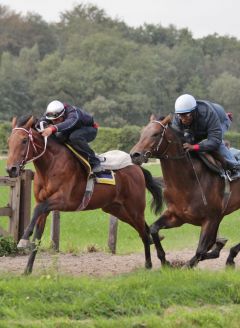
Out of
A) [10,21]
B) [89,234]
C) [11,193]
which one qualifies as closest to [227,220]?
[89,234]

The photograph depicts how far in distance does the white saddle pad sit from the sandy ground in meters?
1.54

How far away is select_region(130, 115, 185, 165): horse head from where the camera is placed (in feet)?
32.8

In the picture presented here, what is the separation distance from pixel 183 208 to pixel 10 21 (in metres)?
117

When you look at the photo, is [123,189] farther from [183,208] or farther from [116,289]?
[116,289]

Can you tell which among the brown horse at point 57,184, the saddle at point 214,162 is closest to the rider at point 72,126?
the brown horse at point 57,184

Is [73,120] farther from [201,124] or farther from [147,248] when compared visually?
[147,248]

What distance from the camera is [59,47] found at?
128 meters

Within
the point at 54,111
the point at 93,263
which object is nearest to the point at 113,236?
the point at 93,263

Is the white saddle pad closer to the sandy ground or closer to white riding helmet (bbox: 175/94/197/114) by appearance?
the sandy ground

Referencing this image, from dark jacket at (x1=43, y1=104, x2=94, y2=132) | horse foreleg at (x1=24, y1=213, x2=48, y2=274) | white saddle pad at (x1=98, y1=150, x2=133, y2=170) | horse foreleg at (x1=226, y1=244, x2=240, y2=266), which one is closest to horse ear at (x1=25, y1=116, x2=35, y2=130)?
dark jacket at (x1=43, y1=104, x2=94, y2=132)

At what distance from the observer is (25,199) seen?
14.0 metres

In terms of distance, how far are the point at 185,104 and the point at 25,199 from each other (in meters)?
4.56

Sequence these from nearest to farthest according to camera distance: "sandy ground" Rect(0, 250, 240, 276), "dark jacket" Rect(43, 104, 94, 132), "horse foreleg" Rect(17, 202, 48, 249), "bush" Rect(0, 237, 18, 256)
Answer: "horse foreleg" Rect(17, 202, 48, 249), "dark jacket" Rect(43, 104, 94, 132), "sandy ground" Rect(0, 250, 240, 276), "bush" Rect(0, 237, 18, 256)

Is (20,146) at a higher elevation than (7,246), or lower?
higher
